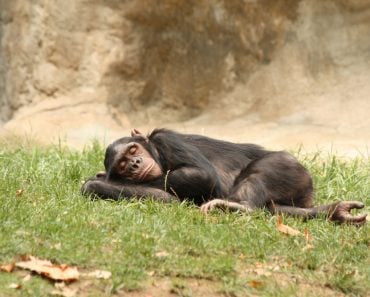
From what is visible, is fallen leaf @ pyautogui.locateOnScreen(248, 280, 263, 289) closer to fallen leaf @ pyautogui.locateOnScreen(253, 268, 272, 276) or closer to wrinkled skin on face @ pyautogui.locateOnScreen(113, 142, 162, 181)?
fallen leaf @ pyautogui.locateOnScreen(253, 268, 272, 276)

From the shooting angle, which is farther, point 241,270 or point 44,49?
point 44,49

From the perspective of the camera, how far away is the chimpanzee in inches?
266

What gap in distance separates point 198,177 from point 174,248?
4.58 ft

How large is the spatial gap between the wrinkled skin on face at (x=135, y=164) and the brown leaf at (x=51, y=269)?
2073 millimetres

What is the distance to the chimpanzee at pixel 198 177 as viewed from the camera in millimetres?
6754

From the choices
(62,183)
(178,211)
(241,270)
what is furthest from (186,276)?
(62,183)

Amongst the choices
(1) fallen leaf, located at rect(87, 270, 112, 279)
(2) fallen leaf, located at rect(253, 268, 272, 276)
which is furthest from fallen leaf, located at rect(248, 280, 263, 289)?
(1) fallen leaf, located at rect(87, 270, 112, 279)

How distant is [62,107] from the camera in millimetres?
11656

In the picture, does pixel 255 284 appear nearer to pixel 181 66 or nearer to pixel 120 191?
pixel 120 191

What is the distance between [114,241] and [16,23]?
24.3ft

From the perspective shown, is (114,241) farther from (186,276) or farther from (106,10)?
(106,10)

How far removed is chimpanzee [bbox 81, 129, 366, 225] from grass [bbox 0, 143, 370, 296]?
22 cm

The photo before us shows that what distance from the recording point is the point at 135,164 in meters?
6.99

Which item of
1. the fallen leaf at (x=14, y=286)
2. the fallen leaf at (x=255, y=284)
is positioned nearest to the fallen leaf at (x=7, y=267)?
the fallen leaf at (x=14, y=286)
